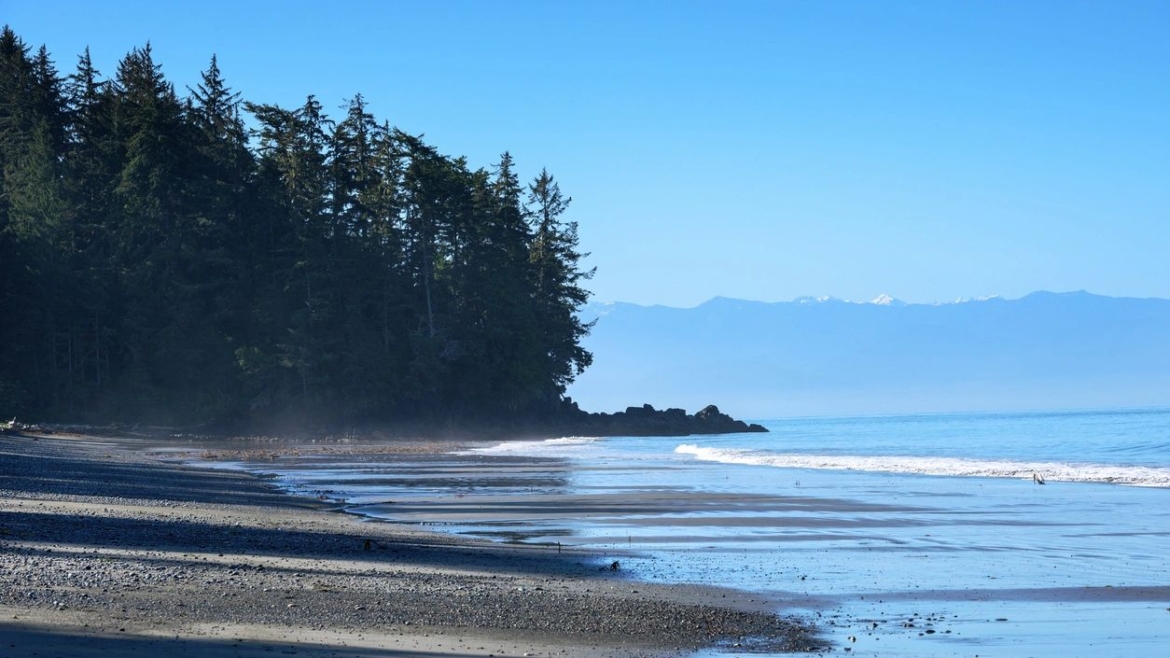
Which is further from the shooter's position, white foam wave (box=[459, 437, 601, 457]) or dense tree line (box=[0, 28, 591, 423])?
dense tree line (box=[0, 28, 591, 423])

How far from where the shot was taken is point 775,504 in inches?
896

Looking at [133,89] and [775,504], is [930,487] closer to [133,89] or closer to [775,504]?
[775,504]

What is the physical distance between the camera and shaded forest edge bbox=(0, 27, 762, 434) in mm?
66000

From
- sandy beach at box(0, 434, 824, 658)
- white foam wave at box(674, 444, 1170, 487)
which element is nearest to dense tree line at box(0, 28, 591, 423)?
white foam wave at box(674, 444, 1170, 487)

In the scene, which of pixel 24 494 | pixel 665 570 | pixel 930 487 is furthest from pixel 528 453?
pixel 665 570

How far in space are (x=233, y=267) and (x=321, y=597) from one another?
63.9 meters

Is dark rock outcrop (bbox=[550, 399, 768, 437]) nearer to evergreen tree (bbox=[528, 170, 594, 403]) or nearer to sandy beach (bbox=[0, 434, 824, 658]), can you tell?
evergreen tree (bbox=[528, 170, 594, 403])

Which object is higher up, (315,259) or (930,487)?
(315,259)

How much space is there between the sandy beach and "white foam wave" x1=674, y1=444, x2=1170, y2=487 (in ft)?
58.0

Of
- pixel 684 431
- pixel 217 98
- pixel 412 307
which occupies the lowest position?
pixel 684 431

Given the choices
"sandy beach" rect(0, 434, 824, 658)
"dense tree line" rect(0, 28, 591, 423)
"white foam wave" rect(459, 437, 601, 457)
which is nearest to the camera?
"sandy beach" rect(0, 434, 824, 658)

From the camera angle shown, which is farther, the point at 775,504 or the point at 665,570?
the point at 775,504

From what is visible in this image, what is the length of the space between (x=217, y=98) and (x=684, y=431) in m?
39.4

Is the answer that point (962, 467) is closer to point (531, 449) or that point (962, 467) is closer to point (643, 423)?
point (531, 449)
